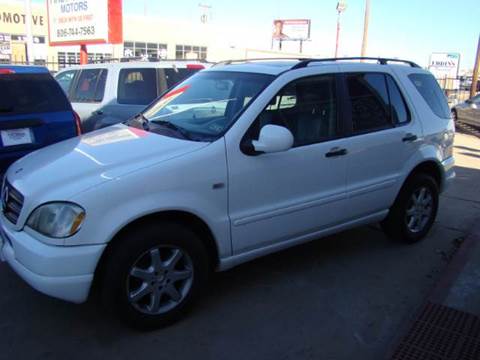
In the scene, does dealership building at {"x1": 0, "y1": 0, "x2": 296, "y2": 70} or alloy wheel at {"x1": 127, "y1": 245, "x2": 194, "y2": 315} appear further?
dealership building at {"x1": 0, "y1": 0, "x2": 296, "y2": 70}

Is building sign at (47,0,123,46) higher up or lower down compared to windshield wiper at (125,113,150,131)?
higher up

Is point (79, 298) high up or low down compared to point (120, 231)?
down

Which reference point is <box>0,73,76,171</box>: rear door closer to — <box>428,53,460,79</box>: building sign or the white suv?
the white suv

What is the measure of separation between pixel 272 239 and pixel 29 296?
1.91 metres

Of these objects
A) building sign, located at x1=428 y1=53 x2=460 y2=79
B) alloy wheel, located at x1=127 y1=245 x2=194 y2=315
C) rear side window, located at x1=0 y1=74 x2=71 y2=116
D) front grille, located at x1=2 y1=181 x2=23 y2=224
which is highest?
building sign, located at x1=428 y1=53 x2=460 y2=79

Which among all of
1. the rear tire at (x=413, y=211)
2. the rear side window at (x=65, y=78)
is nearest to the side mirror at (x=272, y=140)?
the rear tire at (x=413, y=211)

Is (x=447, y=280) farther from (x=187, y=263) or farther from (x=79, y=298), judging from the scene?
(x=79, y=298)

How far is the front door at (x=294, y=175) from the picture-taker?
332 cm

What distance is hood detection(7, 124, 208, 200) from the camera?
2860mm

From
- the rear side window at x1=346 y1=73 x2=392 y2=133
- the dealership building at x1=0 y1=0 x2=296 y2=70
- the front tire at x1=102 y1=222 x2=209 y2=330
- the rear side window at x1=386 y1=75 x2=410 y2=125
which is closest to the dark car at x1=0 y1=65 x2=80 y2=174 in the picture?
the front tire at x1=102 y1=222 x2=209 y2=330

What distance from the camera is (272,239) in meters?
3.57

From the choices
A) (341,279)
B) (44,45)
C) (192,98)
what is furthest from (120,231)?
(44,45)

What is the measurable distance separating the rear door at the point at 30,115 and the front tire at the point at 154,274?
2088 millimetres

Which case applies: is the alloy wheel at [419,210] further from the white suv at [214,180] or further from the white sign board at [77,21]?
the white sign board at [77,21]
